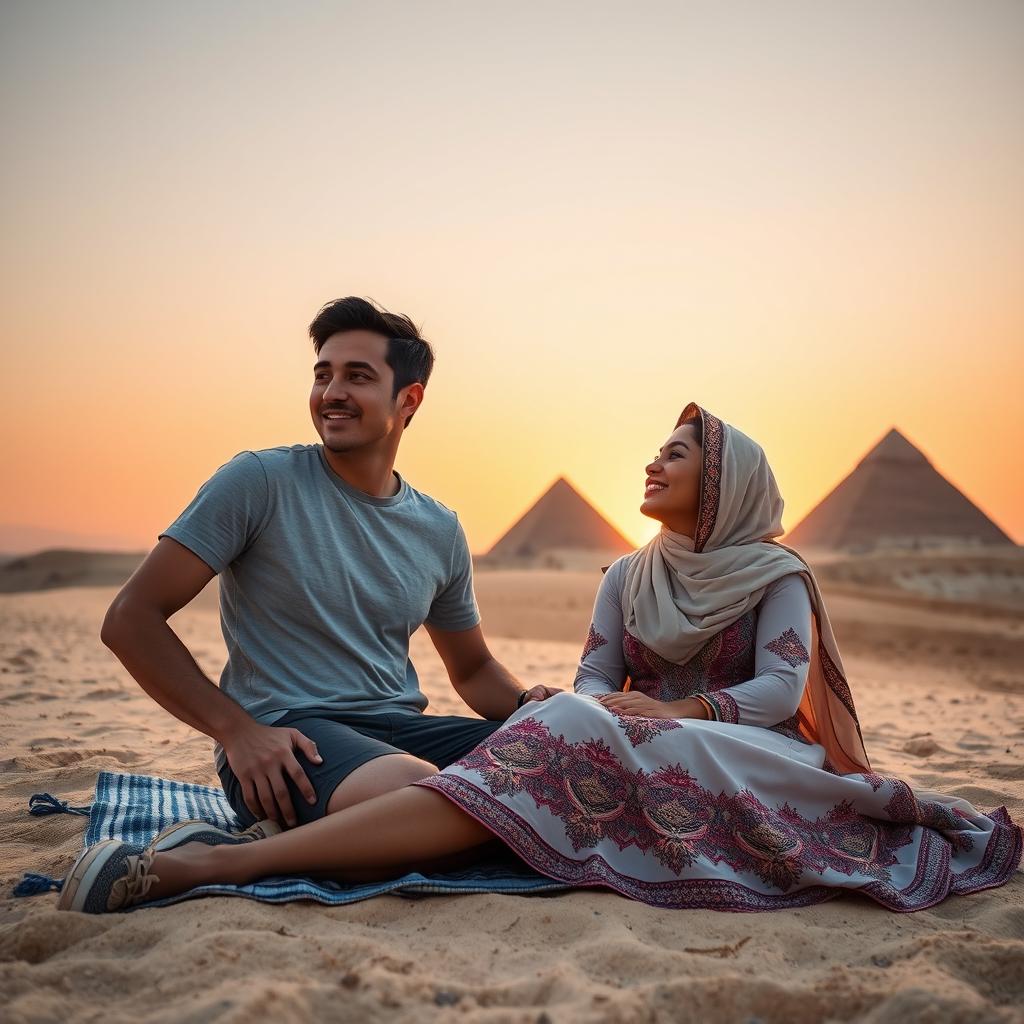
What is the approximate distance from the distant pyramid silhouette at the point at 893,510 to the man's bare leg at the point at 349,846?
73563 mm

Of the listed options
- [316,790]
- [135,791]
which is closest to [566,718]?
[316,790]

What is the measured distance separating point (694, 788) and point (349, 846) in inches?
34.8

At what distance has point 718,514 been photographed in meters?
3.05

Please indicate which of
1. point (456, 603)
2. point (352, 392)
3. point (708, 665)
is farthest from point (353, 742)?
point (708, 665)

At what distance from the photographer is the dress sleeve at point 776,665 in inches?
107

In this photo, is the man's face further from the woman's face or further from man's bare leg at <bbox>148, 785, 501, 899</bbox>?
man's bare leg at <bbox>148, 785, 501, 899</bbox>

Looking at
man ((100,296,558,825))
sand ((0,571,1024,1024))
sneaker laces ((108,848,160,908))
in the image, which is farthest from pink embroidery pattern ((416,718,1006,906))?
sneaker laces ((108,848,160,908))

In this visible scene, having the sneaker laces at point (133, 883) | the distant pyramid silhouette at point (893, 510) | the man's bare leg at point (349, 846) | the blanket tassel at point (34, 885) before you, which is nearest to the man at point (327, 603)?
the man's bare leg at point (349, 846)

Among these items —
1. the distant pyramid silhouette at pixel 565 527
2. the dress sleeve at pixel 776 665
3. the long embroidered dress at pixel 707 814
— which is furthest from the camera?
the distant pyramid silhouette at pixel 565 527

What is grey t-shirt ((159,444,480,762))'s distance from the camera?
8.59 feet

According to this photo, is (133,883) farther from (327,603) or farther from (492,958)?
(327,603)

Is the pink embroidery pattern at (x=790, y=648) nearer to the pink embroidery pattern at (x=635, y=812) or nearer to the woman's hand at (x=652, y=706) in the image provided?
the woman's hand at (x=652, y=706)

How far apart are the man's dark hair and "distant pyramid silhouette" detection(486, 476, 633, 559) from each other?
6667 cm

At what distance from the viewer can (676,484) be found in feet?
9.98
